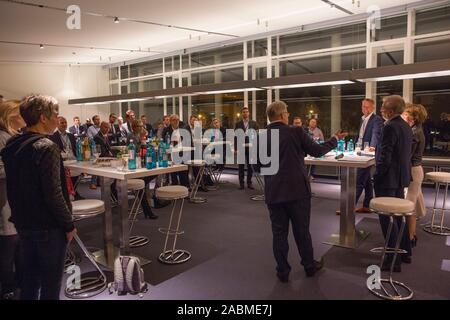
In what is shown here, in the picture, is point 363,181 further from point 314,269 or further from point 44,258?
point 44,258

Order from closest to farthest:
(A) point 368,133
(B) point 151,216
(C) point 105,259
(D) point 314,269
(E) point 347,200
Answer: (D) point 314,269 < (C) point 105,259 < (E) point 347,200 < (A) point 368,133 < (B) point 151,216

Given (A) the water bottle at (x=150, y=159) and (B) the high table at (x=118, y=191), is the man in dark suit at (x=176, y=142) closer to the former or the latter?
(B) the high table at (x=118, y=191)

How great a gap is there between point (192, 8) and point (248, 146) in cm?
256

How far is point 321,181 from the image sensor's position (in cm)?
752

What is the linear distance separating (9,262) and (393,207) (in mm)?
2886

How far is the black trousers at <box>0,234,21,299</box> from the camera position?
2.62 m

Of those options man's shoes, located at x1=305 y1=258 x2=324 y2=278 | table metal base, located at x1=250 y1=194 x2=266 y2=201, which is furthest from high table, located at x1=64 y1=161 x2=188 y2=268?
table metal base, located at x1=250 y1=194 x2=266 y2=201

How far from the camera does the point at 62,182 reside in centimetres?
188

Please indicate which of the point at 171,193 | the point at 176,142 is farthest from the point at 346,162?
the point at 176,142

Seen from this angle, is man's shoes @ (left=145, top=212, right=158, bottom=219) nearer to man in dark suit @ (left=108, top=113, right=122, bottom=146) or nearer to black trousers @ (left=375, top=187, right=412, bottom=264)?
man in dark suit @ (left=108, top=113, right=122, bottom=146)

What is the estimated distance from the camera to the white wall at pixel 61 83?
11.1m

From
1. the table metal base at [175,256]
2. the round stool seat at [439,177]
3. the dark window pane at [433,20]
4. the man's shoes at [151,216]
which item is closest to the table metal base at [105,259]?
the table metal base at [175,256]

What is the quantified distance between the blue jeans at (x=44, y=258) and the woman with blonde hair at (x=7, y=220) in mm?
849
